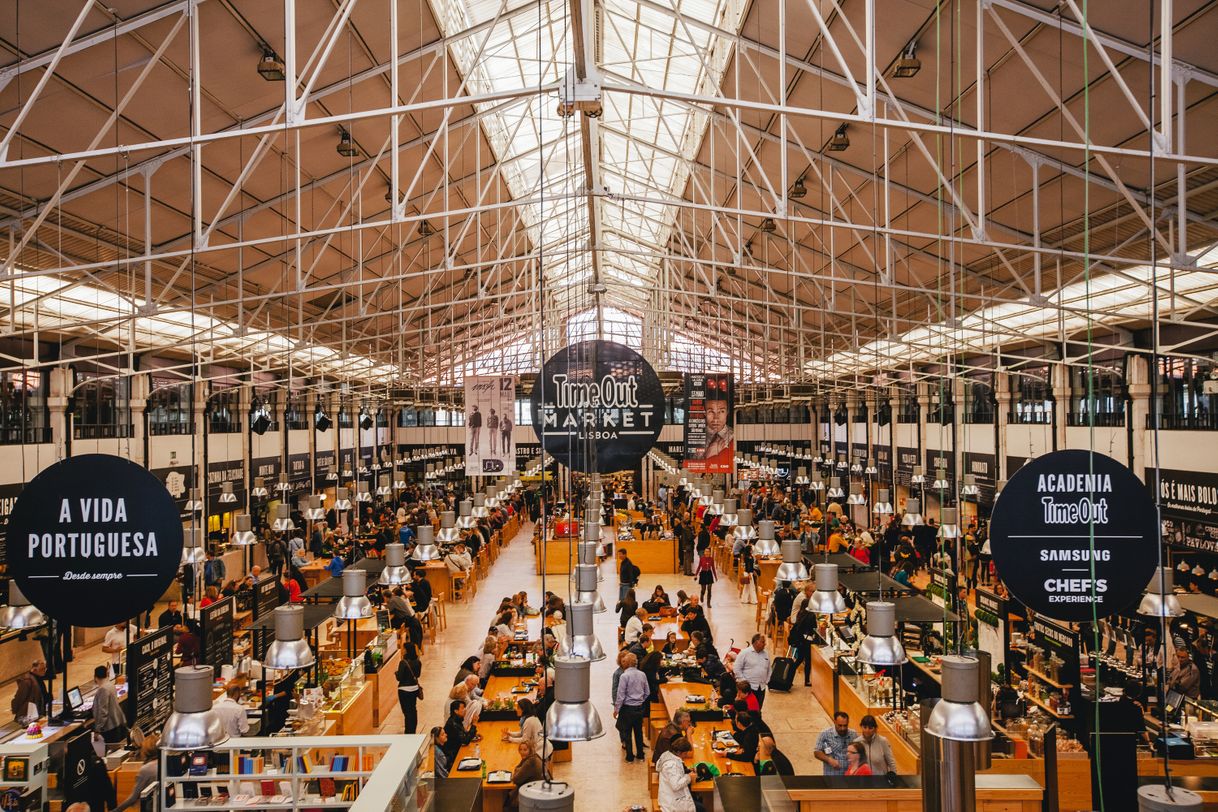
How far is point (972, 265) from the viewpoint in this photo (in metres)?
16.1

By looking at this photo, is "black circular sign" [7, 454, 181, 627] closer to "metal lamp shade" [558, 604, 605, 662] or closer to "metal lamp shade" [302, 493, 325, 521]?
"metal lamp shade" [558, 604, 605, 662]

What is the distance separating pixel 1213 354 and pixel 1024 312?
10.3 feet

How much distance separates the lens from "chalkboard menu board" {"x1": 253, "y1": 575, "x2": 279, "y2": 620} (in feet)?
49.3

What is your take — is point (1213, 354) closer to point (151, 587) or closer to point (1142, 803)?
point (1142, 803)

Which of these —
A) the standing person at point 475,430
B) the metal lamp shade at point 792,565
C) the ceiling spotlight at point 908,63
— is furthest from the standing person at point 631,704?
the ceiling spotlight at point 908,63

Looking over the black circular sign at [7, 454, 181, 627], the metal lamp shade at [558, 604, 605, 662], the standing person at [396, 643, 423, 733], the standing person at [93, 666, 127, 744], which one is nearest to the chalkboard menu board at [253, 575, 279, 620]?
the standing person at [396, 643, 423, 733]

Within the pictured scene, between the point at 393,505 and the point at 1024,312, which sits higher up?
the point at 1024,312

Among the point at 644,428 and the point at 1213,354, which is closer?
the point at 644,428

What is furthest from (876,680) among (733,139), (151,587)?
(151,587)

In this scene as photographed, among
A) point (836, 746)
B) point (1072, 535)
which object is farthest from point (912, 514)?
point (1072, 535)

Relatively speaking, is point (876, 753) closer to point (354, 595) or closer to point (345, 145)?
point (354, 595)

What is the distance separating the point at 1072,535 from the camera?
4867 millimetres

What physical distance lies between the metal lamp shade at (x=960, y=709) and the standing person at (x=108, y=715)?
26.9 ft

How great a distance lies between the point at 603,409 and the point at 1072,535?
433 centimetres
